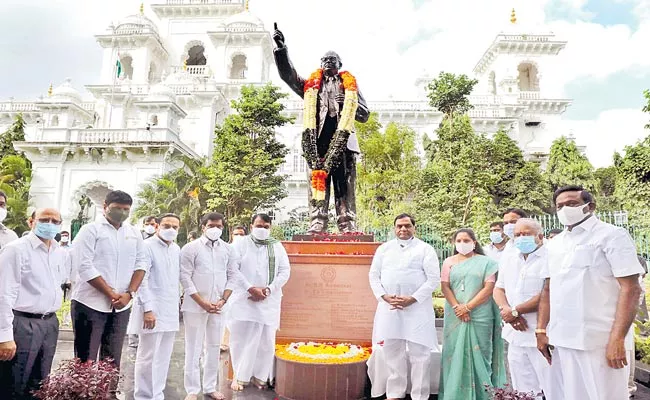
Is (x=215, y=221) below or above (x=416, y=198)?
below

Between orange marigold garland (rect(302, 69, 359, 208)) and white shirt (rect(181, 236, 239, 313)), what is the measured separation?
1.59 metres

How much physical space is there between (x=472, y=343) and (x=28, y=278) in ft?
12.5

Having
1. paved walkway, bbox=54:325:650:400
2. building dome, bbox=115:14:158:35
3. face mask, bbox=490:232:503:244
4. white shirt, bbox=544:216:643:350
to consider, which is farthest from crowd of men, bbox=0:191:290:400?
building dome, bbox=115:14:158:35

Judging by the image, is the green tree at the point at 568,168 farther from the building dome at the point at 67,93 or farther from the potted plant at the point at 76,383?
the building dome at the point at 67,93

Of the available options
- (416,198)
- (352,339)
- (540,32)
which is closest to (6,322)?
(352,339)

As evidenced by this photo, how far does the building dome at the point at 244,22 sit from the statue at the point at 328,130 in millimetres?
25215

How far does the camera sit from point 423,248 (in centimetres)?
442

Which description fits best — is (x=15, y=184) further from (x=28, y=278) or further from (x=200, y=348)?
(x=28, y=278)

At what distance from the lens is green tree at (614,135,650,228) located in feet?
46.3

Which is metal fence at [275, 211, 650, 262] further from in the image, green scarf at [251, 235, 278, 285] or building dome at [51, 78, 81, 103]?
building dome at [51, 78, 81, 103]

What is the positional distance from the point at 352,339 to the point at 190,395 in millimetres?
1755

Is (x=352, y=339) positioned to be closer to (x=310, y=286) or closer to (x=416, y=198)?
(x=310, y=286)

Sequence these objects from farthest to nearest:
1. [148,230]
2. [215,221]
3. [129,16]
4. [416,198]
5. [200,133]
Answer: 1. [129,16]
2. [200,133]
3. [416,198]
4. [148,230]
5. [215,221]

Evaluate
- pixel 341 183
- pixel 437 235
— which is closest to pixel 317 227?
pixel 341 183
